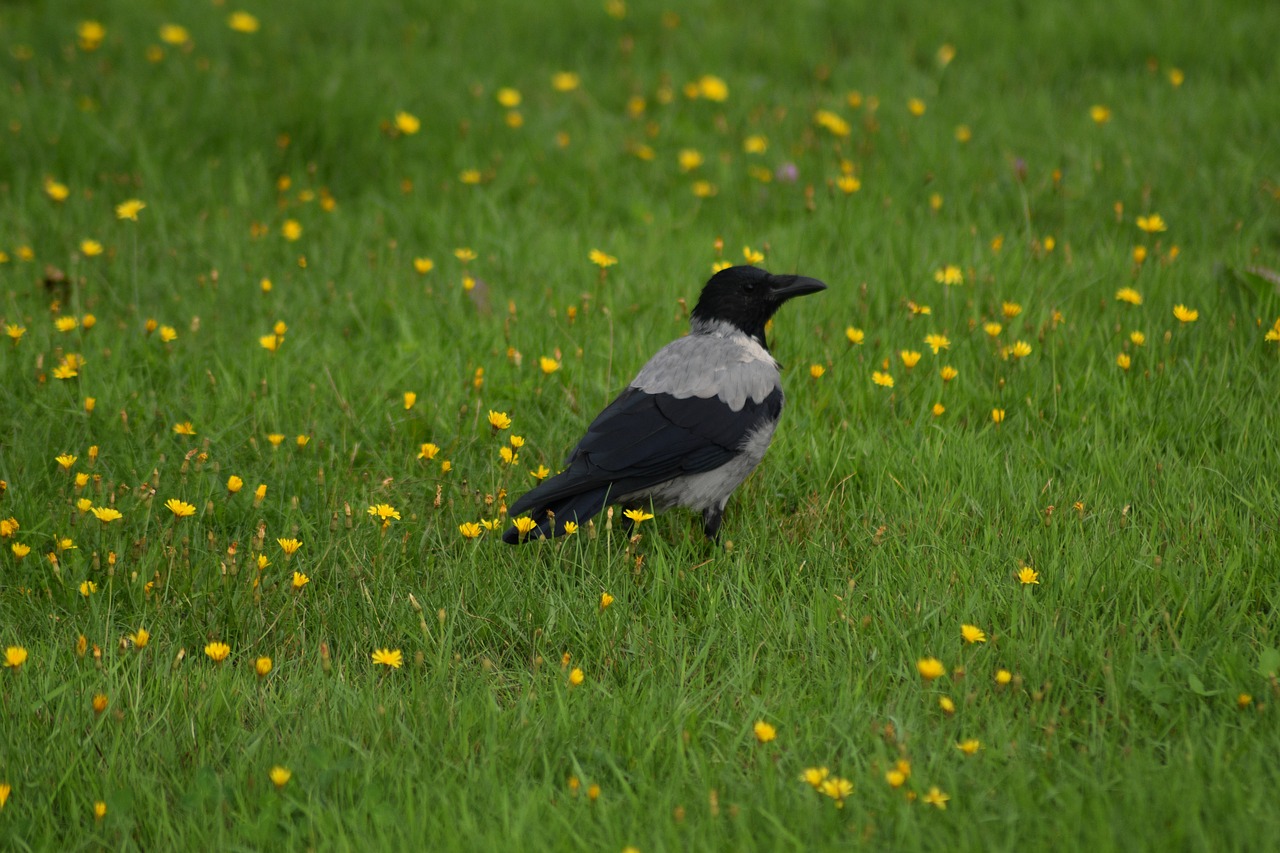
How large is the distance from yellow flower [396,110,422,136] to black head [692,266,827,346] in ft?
8.97

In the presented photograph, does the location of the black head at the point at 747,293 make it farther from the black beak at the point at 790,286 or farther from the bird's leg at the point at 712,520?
the bird's leg at the point at 712,520

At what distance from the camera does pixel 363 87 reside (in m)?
6.57

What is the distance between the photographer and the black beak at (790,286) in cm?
406

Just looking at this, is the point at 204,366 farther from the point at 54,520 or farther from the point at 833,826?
the point at 833,826

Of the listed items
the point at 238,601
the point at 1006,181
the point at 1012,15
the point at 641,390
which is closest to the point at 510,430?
the point at 641,390

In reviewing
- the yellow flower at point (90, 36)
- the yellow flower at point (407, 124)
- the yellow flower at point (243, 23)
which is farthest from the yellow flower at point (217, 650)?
the yellow flower at point (243, 23)

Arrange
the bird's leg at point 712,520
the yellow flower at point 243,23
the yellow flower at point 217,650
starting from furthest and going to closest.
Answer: the yellow flower at point 243,23, the bird's leg at point 712,520, the yellow flower at point 217,650

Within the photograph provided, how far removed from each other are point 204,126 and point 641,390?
3.73m

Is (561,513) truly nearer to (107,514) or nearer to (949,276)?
(107,514)

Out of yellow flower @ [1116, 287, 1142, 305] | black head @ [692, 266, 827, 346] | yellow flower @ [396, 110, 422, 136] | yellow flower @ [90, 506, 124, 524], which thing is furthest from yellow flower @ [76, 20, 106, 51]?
yellow flower @ [1116, 287, 1142, 305]

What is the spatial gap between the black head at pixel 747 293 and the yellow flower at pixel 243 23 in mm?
4545

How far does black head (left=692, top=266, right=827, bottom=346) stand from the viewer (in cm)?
411

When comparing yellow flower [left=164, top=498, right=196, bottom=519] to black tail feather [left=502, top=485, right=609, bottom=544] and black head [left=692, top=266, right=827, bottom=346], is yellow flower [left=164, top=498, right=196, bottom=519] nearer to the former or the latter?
black tail feather [left=502, top=485, right=609, bottom=544]

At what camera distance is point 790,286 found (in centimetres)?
411
